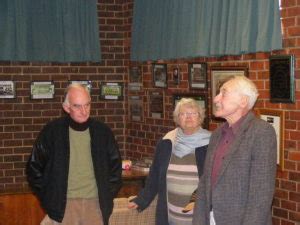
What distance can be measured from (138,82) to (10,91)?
4.27 feet

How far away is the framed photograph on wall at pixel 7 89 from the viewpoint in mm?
6148

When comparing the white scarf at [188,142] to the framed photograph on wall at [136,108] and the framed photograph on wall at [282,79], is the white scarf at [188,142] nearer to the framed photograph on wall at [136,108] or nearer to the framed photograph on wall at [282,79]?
the framed photograph on wall at [282,79]

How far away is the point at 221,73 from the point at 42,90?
2081 mm

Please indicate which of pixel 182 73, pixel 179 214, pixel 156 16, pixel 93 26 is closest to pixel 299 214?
pixel 179 214

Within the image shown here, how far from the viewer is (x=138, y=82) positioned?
6.43 metres

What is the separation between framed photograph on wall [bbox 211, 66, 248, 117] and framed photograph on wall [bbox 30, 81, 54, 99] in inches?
74.4

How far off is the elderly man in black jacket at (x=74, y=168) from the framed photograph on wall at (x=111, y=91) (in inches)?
99.5

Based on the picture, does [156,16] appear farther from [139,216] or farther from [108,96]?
[139,216]

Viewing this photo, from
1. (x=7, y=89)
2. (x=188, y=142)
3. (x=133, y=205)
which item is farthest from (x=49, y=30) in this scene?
(x=188, y=142)

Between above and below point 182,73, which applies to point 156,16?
above

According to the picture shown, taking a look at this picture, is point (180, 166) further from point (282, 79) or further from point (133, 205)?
point (282, 79)

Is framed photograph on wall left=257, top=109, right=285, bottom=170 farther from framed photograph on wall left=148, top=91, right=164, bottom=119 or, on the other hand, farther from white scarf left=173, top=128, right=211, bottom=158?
framed photograph on wall left=148, top=91, right=164, bottom=119

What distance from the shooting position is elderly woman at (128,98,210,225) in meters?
3.95

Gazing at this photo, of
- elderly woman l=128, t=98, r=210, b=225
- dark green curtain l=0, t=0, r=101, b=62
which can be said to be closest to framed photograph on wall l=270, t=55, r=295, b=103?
elderly woman l=128, t=98, r=210, b=225
